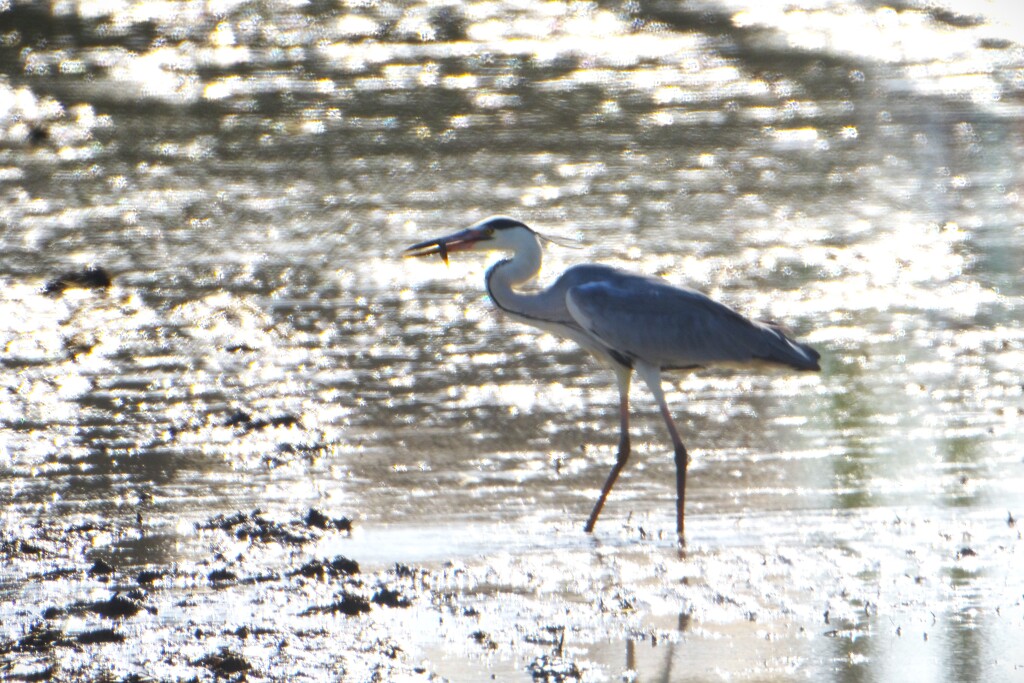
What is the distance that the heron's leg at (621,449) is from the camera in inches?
267

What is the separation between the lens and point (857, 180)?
1328 centimetres

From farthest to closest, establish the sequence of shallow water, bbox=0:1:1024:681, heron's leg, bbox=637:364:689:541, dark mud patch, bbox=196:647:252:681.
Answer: heron's leg, bbox=637:364:689:541, shallow water, bbox=0:1:1024:681, dark mud patch, bbox=196:647:252:681

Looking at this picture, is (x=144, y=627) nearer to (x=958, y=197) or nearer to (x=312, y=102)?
(x=958, y=197)

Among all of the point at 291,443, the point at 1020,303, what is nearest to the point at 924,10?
the point at 1020,303

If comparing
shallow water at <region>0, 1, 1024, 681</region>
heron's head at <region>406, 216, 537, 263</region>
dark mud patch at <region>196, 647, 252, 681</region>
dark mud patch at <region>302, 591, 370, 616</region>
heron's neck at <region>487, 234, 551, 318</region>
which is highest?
heron's head at <region>406, 216, 537, 263</region>

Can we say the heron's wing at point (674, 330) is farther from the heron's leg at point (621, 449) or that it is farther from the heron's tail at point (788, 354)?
the heron's leg at point (621, 449)

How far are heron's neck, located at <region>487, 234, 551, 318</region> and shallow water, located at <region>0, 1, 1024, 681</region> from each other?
0.59 m

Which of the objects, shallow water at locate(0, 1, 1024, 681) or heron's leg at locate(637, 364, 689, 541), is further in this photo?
heron's leg at locate(637, 364, 689, 541)

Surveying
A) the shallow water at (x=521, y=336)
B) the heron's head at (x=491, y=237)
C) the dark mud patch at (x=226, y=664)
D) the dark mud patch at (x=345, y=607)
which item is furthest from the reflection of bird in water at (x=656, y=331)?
the dark mud patch at (x=226, y=664)

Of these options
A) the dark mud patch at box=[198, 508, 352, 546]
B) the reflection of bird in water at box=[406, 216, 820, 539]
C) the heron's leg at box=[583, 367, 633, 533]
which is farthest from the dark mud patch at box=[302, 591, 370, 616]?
the reflection of bird in water at box=[406, 216, 820, 539]

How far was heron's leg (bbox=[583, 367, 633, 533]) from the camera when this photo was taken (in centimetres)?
677

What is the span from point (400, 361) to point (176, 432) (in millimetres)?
1639

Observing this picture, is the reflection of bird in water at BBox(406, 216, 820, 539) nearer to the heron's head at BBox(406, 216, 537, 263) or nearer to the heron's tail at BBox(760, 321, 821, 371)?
the heron's tail at BBox(760, 321, 821, 371)

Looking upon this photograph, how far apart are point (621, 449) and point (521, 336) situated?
93.9 inches
